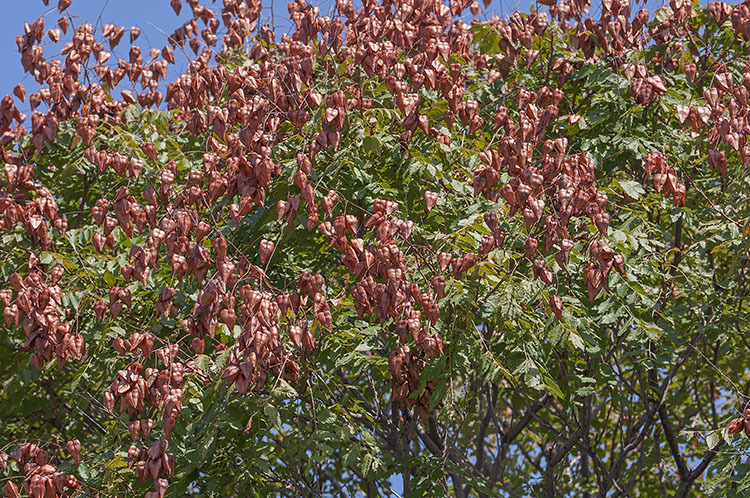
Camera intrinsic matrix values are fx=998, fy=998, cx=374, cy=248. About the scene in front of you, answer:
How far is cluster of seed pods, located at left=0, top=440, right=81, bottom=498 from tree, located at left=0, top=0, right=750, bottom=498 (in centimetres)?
2

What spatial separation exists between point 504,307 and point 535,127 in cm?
109

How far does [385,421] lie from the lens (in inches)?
255

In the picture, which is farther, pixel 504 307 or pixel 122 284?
pixel 122 284

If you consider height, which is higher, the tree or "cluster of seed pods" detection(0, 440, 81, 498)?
the tree

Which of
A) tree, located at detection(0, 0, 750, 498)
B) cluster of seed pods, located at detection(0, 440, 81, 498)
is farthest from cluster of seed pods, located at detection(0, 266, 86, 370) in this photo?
cluster of seed pods, located at detection(0, 440, 81, 498)

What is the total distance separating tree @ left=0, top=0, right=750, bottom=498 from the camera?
509cm

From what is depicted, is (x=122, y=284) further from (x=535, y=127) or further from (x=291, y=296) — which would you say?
(x=535, y=127)

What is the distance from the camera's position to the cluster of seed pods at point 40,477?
500cm

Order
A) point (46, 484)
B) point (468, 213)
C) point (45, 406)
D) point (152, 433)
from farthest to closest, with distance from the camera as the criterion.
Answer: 1. point (45, 406)
2. point (468, 213)
3. point (152, 433)
4. point (46, 484)

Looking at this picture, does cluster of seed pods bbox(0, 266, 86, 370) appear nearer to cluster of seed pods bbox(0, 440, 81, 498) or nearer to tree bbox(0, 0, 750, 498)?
tree bbox(0, 0, 750, 498)

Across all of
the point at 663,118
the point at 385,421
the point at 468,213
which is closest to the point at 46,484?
the point at 385,421

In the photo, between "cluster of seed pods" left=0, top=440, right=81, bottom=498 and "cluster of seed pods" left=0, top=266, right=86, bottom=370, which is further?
"cluster of seed pods" left=0, top=266, right=86, bottom=370

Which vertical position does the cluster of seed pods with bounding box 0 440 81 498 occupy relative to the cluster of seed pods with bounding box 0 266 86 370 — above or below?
below

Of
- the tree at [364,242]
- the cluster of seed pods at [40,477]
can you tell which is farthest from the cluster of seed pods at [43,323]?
the cluster of seed pods at [40,477]
